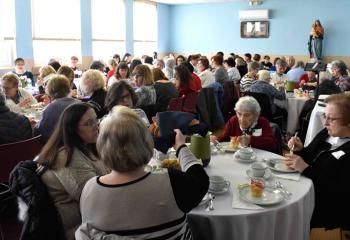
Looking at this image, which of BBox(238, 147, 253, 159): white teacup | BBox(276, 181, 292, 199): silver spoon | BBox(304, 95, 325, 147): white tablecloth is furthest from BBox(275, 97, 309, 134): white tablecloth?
BBox(276, 181, 292, 199): silver spoon

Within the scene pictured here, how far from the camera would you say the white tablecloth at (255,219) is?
1559 millimetres

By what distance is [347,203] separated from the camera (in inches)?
78.8

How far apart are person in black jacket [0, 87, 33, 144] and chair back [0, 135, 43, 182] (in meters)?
0.39

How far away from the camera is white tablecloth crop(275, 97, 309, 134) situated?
17.1ft

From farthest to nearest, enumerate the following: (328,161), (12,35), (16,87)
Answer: (12,35), (16,87), (328,161)

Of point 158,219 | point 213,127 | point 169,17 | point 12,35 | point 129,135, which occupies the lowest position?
point 213,127

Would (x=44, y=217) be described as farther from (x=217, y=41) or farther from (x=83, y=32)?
(x=217, y=41)

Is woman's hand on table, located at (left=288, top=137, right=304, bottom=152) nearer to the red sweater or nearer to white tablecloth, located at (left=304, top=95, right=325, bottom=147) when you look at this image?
the red sweater

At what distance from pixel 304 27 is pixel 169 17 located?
4847 millimetres

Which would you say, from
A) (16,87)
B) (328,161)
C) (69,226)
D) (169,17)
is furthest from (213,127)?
(169,17)

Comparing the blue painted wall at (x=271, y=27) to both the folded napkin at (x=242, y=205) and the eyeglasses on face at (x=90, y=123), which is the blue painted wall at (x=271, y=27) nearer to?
the folded napkin at (x=242, y=205)

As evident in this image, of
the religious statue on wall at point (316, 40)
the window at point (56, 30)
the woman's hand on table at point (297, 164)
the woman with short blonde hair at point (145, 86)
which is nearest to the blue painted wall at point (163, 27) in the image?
the window at point (56, 30)

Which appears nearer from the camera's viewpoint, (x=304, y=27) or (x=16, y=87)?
(x=16, y=87)

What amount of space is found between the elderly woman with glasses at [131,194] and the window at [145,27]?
418 inches
